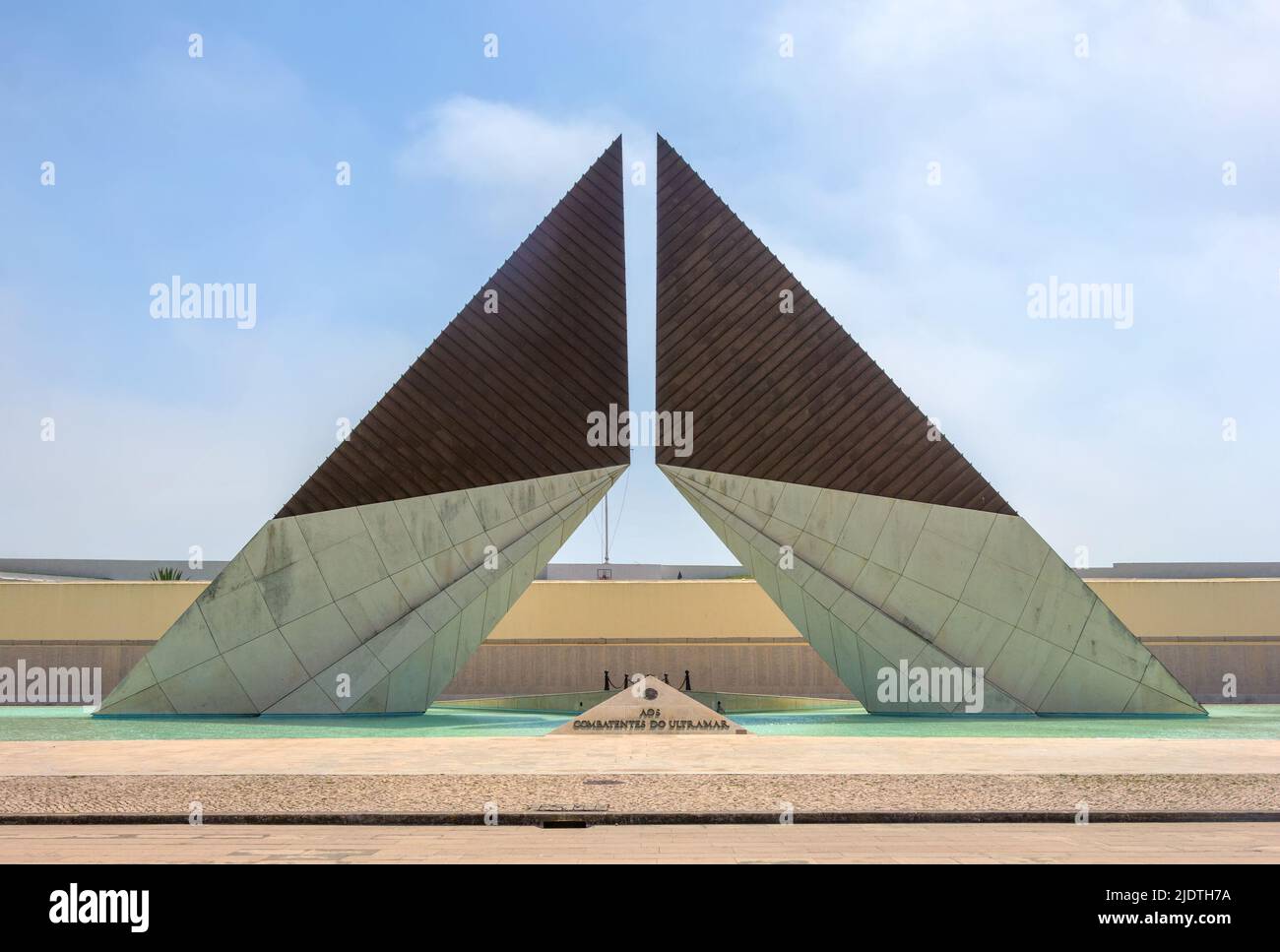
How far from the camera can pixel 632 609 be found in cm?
3431

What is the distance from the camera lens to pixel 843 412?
858 inches

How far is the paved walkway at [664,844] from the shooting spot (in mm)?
6816

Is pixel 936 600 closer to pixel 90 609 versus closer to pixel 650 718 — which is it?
pixel 650 718

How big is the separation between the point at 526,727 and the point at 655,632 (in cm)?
1425

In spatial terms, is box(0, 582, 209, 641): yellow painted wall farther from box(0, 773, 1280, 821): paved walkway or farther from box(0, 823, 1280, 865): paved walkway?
box(0, 823, 1280, 865): paved walkway

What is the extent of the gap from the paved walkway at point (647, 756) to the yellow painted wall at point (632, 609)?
17.9m

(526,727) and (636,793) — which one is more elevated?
(636,793)

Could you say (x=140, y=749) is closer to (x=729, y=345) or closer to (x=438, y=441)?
(x=438, y=441)

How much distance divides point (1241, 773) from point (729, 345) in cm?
1310

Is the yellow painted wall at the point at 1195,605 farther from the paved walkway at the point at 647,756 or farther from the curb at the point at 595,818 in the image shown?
the curb at the point at 595,818

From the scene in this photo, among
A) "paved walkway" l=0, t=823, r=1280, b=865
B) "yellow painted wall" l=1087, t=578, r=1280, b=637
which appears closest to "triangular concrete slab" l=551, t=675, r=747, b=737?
"paved walkway" l=0, t=823, r=1280, b=865

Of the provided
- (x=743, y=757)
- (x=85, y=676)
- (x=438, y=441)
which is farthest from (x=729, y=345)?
(x=85, y=676)

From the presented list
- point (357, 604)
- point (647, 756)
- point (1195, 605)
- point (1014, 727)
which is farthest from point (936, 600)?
point (1195, 605)

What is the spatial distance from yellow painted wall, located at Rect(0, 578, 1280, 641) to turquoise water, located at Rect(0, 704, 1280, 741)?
418 inches
